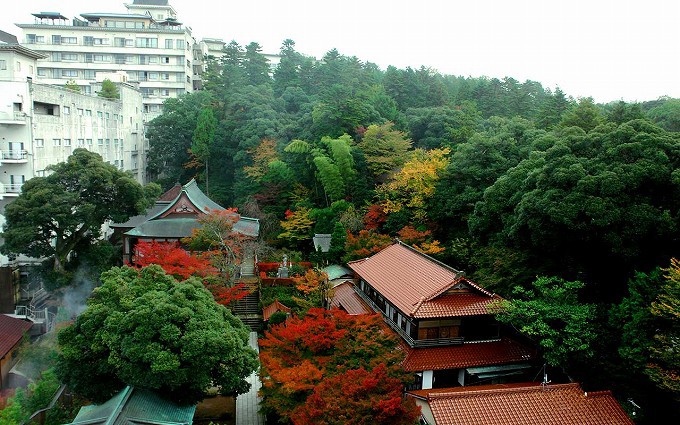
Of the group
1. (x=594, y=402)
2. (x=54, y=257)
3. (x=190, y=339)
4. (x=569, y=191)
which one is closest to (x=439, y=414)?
(x=594, y=402)

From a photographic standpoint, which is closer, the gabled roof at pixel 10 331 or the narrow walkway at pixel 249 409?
the narrow walkway at pixel 249 409

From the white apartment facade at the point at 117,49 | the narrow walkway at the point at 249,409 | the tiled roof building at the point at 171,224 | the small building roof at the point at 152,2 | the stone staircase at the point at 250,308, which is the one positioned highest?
the small building roof at the point at 152,2

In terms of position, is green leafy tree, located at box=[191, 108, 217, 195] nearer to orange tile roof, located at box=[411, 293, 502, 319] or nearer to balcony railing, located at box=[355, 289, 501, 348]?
balcony railing, located at box=[355, 289, 501, 348]

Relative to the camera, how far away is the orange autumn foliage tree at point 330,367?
39.5 ft

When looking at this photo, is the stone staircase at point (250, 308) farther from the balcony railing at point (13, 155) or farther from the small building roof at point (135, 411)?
the balcony railing at point (13, 155)

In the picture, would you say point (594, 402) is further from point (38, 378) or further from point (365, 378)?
point (38, 378)

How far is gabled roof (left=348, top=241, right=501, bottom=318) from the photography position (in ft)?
53.4

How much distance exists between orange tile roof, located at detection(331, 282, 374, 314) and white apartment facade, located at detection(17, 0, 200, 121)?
34.7 m

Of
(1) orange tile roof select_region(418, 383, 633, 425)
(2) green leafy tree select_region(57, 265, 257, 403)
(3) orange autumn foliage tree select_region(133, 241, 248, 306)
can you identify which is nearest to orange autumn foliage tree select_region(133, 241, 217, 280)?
(3) orange autumn foliage tree select_region(133, 241, 248, 306)

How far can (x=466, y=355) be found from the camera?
16391 mm

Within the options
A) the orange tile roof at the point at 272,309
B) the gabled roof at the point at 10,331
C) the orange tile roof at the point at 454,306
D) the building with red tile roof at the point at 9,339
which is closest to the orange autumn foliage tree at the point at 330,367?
the orange tile roof at the point at 454,306

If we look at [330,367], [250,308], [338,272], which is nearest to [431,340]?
[330,367]

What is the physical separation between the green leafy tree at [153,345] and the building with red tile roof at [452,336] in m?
5.46

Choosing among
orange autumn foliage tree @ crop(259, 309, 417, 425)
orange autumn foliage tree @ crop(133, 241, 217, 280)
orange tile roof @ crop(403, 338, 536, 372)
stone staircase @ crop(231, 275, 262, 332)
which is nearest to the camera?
orange autumn foliage tree @ crop(259, 309, 417, 425)
